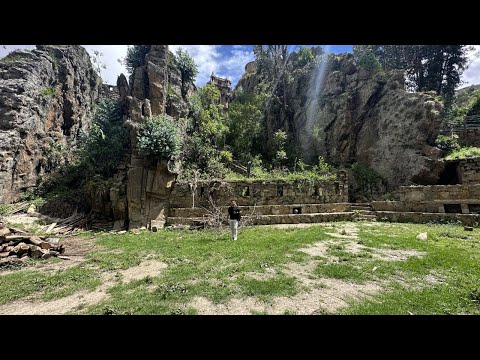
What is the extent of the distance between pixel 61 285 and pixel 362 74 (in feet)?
86.1

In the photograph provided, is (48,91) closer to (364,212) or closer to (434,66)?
(364,212)

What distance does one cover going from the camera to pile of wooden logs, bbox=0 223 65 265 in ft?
22.9

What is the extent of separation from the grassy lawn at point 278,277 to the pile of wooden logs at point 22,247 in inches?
37.9

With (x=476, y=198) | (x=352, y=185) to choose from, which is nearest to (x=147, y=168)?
(x=352, y=185)

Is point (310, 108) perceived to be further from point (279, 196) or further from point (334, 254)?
point (334, 254)

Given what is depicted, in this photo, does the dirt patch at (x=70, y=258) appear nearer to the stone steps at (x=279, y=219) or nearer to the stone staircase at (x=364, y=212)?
the stone steps at (x=279, y=219)

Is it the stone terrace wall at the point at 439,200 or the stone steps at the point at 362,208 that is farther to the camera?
the stone steps at the point at 362,208

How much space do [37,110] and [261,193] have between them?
1701 cm

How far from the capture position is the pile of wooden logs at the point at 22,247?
6982mm

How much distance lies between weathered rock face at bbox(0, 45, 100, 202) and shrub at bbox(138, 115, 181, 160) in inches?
325

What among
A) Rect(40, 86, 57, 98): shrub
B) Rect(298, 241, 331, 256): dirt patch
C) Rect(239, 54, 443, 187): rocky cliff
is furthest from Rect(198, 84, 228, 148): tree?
Rect(298, 241, 331, 256): dirt patch

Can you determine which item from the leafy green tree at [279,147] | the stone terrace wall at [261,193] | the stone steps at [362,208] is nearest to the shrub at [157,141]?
the stone terrace wall at [261,193]

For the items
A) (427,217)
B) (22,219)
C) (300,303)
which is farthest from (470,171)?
(22,219)
